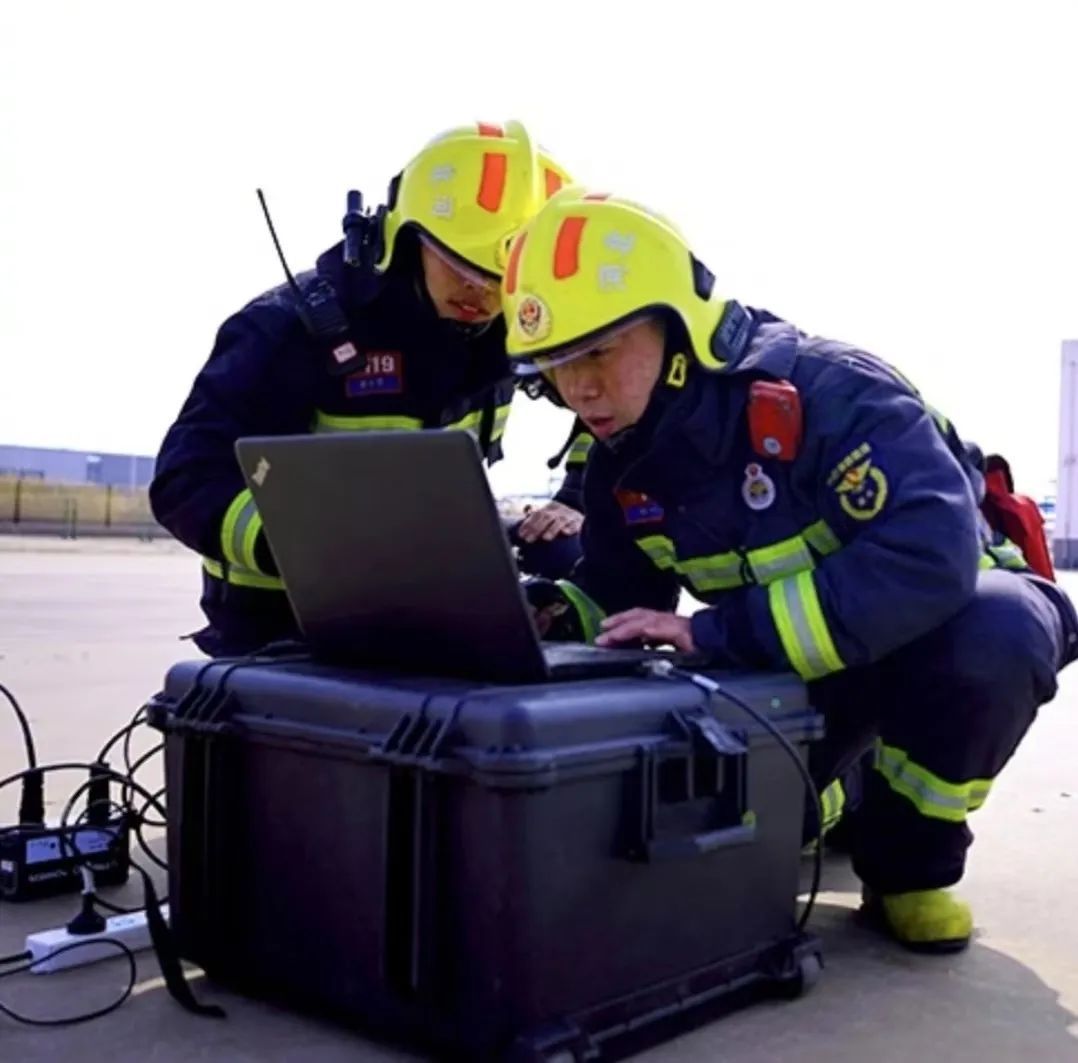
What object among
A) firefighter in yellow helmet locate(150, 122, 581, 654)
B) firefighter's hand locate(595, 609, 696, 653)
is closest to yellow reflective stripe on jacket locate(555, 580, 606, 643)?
firefighter's hand locate(595, 609, 696, 653)

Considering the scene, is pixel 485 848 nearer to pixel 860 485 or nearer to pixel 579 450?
pixel 860 485

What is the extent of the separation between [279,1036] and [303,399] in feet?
5.06

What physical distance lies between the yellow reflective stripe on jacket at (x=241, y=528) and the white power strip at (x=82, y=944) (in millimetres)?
805

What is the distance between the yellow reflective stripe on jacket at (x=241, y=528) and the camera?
276 cm

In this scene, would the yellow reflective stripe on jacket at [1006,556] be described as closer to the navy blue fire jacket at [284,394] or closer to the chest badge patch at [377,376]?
the navy blue fire jacket at [284,394]

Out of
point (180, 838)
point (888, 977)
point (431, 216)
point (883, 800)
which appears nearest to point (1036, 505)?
point (883, 800)

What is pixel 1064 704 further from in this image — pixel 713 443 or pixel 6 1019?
pixel 6 1019

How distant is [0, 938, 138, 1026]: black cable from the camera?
182 cm

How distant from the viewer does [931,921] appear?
2205 mm

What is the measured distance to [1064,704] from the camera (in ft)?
17.1

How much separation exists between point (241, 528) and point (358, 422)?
45cm

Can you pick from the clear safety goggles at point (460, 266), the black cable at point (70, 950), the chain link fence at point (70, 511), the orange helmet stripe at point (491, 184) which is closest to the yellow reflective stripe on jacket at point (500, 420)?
the clear safety goggles at point (460, 266)

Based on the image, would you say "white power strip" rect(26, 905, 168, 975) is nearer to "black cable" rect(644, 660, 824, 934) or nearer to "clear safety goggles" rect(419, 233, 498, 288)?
"black cable" rect(644, 660, 824, 934)

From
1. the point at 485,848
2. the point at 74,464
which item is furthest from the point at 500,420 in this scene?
the point at 74,464
